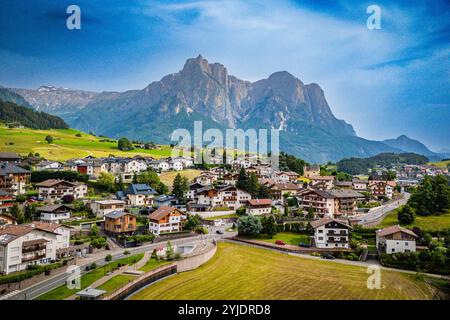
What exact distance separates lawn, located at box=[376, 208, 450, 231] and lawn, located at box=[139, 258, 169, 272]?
23655mm

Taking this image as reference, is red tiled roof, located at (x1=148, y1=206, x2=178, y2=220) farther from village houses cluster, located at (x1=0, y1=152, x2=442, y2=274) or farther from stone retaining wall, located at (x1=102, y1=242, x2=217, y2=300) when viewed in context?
stone retaining wall, located at (x1=102, y1=242, x2=217, y2=300)

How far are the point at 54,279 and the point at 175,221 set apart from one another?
15131mm

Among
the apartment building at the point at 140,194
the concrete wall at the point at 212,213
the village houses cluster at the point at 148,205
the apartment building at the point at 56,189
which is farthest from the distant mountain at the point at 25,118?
the concrete wall at the point at 212,213

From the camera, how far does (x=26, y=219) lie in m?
36.3

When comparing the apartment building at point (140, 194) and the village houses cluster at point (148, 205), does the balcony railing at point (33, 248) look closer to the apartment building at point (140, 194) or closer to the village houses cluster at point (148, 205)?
the village houses cluster at point (148, 205)

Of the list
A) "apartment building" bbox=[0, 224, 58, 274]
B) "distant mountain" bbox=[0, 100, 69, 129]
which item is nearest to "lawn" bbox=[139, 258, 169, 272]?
"apartment building" bbox=[0, 224, 58, 274]

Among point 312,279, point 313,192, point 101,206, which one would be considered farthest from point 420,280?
point 101,206

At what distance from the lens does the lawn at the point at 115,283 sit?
72.1ft

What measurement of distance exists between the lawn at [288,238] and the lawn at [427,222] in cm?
850

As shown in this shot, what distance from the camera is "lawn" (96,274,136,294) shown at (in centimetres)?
2199

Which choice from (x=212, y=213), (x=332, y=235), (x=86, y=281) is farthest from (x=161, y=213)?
(x=332, y=235)

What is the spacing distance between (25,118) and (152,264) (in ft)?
298

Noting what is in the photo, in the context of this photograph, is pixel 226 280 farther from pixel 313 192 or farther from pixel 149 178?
pixel 149 178

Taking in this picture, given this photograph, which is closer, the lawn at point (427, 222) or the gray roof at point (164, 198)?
the lawn at point (427, 222)
